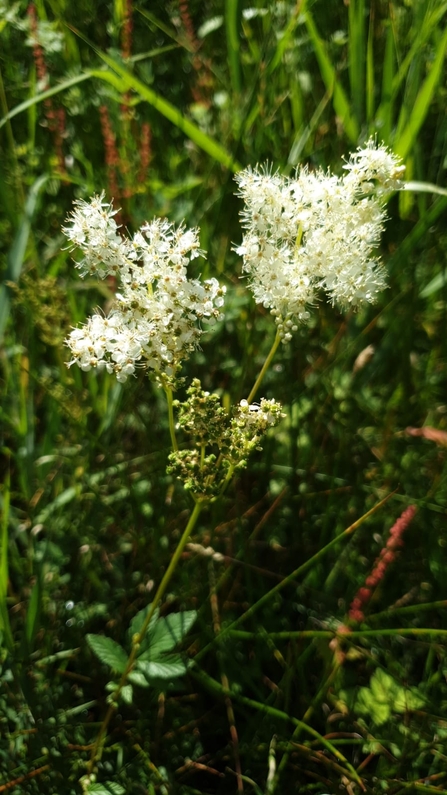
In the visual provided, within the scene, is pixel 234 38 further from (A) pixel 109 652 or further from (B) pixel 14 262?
(A) pixel 109 652

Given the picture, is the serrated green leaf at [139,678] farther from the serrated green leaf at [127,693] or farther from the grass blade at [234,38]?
the grass blade at [234,38]

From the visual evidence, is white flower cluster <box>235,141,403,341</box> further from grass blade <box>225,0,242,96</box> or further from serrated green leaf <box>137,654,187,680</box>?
grass blade <box>225,0,242,96</box>

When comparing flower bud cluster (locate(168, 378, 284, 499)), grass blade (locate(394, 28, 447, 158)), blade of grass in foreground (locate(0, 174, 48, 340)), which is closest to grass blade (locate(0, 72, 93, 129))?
blade of grass in foreground (locate(0, 174, 48, 340))

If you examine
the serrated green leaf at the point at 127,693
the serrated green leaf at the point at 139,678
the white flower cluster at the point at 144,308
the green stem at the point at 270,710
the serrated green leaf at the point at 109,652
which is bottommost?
the green stem at the point at 270,710

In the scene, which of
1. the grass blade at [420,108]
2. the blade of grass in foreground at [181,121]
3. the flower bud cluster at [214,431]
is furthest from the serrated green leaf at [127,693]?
the grass blade at [420,108]

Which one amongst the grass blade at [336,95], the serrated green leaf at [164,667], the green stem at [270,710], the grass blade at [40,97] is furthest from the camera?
the grass blade at [336,95]
